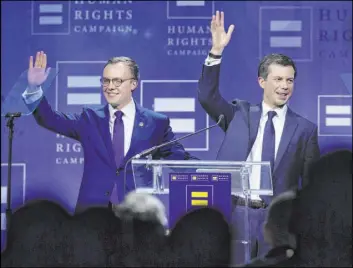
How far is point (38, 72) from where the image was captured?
18.0ft

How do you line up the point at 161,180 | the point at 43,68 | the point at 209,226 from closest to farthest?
the point at 161,180 → the point at 209,226 → the point at 43,68

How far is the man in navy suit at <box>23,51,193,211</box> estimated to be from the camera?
17.4 ft

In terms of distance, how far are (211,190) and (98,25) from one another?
180 cm

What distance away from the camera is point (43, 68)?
18.0ft

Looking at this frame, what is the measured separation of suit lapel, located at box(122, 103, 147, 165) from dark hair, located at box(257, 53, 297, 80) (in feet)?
3.19

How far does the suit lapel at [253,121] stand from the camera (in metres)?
5.34

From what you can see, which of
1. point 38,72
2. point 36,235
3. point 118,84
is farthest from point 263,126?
point 36,235

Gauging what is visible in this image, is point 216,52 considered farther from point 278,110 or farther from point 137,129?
point 137,129

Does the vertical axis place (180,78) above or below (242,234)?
above

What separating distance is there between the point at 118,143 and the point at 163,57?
79cm

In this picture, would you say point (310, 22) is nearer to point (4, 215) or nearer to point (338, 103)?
point (338, 103)

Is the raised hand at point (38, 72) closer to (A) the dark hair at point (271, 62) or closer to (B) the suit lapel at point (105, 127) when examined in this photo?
(B) the suit lapel at point (105, 127)

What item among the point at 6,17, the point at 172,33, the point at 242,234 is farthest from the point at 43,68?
the point at 242,234

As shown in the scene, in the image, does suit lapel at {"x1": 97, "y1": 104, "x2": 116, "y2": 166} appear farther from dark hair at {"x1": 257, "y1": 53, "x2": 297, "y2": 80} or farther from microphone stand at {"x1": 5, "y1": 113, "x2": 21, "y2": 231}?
dark hair at {"x1": 257, "y1": 53, "x2": 297, "y2": 80}
